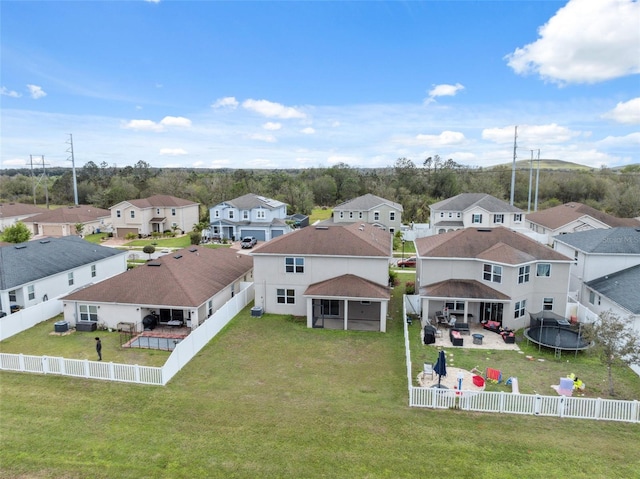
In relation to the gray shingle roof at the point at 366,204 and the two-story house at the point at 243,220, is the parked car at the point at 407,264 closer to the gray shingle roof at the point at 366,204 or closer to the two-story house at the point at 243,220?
the gray shingle roof at the point at 366,204

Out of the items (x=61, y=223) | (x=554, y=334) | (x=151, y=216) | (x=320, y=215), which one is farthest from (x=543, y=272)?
(x=320, y=215)

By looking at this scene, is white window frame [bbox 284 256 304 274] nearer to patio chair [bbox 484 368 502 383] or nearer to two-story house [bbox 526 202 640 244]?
patio chair [bbox 484 368 502 383]

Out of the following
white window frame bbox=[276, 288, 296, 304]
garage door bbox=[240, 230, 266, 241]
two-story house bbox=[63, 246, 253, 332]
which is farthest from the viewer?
garage door bbox=[240, 230, 266, 241]

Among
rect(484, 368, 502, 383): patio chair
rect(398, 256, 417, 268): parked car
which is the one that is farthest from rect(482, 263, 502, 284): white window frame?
rect(398, 256, 417, 268): parked car

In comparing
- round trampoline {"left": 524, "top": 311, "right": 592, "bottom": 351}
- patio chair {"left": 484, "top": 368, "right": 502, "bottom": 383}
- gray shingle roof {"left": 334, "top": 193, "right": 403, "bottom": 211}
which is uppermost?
gray shingle roof {"left": 334, "top": 193, "right": 403, "bottom": 211}

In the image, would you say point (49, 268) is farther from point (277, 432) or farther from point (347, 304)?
point (277, 432)

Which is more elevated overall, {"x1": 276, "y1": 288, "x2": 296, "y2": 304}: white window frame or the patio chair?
{"x1": 276, "y1": 288, "x2": 296, "y2": 304}: white window frame

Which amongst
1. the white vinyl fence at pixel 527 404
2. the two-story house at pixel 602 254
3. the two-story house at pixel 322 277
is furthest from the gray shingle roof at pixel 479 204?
the white vinyl fence at pixel 527 404
